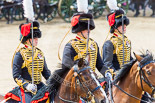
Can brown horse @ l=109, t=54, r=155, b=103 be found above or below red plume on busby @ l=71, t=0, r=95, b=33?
below

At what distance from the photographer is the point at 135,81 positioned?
4898 mm

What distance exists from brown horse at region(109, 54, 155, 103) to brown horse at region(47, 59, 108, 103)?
63cm

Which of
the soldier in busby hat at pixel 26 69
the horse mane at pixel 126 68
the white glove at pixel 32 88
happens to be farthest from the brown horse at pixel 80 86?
the horse mane at pixel 126 68

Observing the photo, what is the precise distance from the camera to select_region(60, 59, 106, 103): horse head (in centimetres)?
415

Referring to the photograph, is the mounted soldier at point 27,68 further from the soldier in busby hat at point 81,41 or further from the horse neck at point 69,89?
the horse neck at point 69,89

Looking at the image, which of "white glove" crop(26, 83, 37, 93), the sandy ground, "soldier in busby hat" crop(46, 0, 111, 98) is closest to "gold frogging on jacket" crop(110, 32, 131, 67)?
"soldier in busby hat" crop(46, 0, 111, 98)

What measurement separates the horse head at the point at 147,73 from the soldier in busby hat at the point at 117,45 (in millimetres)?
861

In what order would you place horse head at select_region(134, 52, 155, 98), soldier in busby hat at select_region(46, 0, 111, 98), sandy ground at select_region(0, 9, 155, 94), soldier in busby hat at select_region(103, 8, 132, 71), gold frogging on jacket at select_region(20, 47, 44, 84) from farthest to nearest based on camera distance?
sandy ground at select_region(0, 9, 155, 94) < soldier in busby hat at select_region(103, 8, 132, 71) < soldier in busby hat at select_region(46, 0, 111, 98) < gold frogging on jacket at select_region(20, 47, 44, 84) < horse head at select_region(134, 52, 155, 98)

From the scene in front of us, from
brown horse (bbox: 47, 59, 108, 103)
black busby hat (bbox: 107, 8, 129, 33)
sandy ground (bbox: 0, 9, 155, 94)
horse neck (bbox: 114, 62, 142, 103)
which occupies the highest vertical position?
black busby hat (bbox: 107, 8, 129, 33)

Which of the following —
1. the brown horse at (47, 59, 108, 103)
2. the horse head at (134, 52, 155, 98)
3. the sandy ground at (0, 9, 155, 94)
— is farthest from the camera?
the sandy ground at (0, 9, 155, 94)

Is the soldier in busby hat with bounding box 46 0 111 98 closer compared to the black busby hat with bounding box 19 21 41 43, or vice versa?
the black busby hat with bounding box 19 21 41 43

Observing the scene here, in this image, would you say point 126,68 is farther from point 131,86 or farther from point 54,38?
point 54,38

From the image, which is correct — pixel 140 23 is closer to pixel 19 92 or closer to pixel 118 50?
pixel 118 50

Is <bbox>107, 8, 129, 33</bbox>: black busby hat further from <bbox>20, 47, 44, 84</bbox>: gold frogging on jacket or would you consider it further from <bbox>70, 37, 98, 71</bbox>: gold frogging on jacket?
<bbox>20, 47, 44, 84</bbox>: gold frogging on jacket
